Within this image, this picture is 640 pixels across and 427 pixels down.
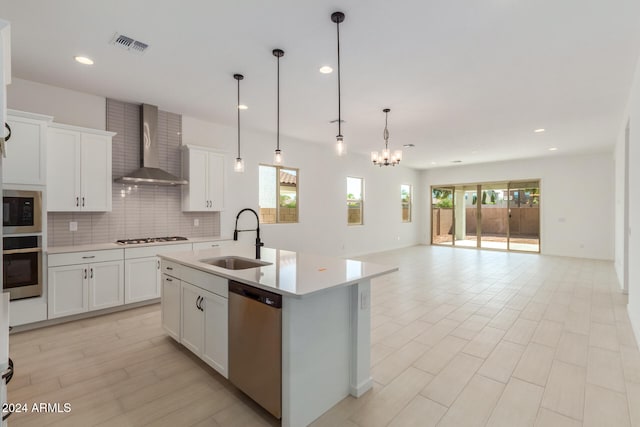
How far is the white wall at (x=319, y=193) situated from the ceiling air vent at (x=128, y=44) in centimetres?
218

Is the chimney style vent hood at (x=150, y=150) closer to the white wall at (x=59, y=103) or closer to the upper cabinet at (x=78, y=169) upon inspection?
the upper cabinet at (x=78, y=169)

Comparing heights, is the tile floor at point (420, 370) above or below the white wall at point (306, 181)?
below

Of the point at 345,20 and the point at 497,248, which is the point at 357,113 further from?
the point at 497,248

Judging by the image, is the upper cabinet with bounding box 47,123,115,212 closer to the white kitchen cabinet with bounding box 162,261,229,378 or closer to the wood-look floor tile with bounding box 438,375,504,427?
the white kitchen cabinet with bounding box 162,261,229,378

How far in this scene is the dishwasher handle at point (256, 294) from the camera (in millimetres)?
1874

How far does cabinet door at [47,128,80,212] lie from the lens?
144 inches

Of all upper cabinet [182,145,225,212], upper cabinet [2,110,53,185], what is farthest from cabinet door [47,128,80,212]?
upper cabinet [182,145,225,212]

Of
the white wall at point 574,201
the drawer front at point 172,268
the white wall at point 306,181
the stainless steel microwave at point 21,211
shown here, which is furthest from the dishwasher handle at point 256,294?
the white wall at point 574,201

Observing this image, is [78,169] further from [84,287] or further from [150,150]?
[84,287]

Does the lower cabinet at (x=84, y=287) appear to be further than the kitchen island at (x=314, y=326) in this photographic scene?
Yes

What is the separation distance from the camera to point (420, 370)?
2.57 m

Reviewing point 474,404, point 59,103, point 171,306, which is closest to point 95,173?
point 59,103

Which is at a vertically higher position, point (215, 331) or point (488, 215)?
point (488, 215)

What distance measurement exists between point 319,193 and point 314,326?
552 cm
